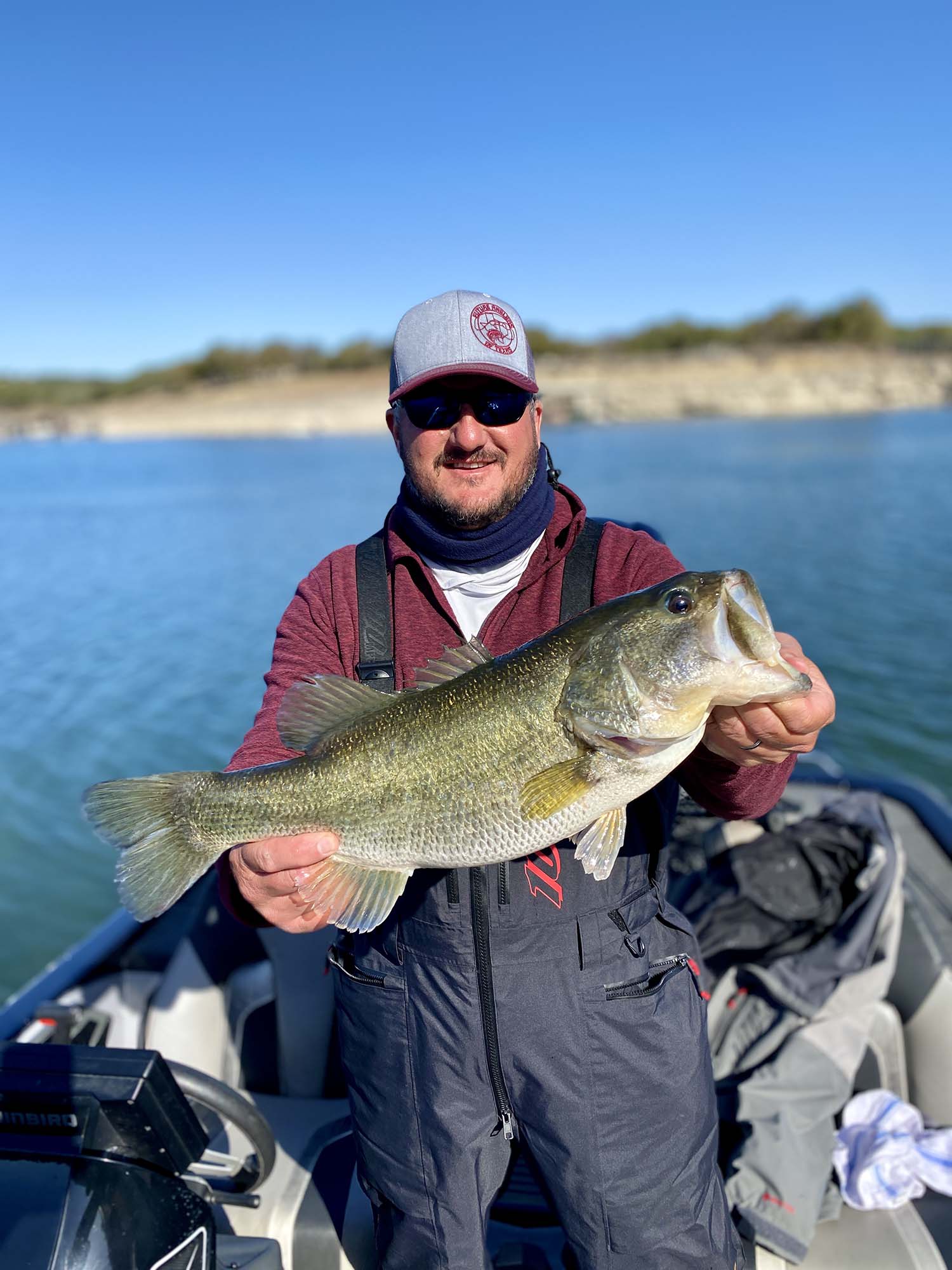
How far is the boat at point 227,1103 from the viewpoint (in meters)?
2.29

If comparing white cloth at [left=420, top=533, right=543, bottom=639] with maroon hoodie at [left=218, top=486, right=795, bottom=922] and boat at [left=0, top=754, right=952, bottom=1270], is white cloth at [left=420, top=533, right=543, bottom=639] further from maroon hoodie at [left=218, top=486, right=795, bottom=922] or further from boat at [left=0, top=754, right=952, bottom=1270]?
boat at [left=0, top=754, right=952, bottom=1270]

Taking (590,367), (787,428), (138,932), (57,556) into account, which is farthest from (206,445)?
(138,932)

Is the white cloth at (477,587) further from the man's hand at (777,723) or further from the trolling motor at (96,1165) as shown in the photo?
the trolling motor at (96,1165)

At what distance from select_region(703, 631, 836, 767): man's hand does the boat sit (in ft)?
4.72

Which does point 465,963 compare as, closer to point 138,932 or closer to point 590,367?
point 138,932

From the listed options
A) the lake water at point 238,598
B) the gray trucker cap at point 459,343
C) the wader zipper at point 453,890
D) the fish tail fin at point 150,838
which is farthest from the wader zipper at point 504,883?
the lake water at point 238,598

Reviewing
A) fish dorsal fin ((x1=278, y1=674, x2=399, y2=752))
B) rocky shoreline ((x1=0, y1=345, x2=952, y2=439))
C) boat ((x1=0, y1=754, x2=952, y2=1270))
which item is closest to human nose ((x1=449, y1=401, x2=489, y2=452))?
fish dorsal fin ((x1=278, y1=674, x2=399, y2=752))

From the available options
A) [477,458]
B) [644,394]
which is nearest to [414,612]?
[477,458]

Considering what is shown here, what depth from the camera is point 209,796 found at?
254cm

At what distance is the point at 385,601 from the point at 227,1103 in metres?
1.79

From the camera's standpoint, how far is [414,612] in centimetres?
276

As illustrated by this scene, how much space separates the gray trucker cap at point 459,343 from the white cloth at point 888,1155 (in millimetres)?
3061

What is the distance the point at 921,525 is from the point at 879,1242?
22.5m

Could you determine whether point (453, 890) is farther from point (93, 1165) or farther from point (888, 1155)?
point (888, 1155)
